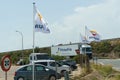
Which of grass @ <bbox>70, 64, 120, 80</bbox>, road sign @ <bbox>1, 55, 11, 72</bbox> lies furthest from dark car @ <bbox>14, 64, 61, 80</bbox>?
road sign @ <bbox>1, 55, 11, 72</bbox>

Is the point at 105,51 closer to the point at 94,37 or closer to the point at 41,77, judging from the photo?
the point at 94,37

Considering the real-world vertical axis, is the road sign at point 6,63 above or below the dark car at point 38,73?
above

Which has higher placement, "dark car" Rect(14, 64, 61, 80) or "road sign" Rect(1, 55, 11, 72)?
"road sign" Rect(1, 55, 11, 72)

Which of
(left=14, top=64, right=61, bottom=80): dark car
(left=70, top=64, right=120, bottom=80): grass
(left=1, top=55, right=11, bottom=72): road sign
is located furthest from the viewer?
(left=14, top=64, right=61, bottom=80): dark car

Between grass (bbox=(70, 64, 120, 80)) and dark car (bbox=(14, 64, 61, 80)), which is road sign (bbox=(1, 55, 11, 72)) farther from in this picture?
dark car (bbox=(14, 64, 61, 80))

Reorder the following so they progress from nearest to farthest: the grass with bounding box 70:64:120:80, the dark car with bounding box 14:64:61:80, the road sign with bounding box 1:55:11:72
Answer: the road sign with bounding box 1:55:11:72
the grass with bounding box 70:64:120:80
the dark car with bounding box 14:64:61:80

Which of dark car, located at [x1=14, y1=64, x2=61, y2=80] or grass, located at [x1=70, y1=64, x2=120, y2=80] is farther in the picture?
dark car, located at [x1=14, y1=64, x2=61, y2=80]

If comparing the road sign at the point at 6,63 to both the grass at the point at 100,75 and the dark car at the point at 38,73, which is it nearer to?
the grass at the point at 100,75

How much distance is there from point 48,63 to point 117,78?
58.7ft

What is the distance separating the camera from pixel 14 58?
98062 millimetres

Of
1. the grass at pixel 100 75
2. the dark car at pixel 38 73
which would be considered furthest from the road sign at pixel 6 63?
the dark car at pixel 38 73

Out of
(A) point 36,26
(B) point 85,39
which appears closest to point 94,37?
(B) point 85,39

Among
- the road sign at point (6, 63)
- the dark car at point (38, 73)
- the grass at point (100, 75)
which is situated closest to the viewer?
the road sign at point (6, 63)

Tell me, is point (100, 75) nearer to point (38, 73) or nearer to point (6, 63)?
point (38, 73)
